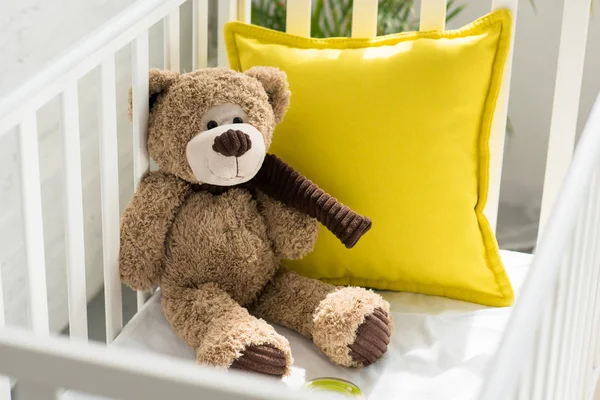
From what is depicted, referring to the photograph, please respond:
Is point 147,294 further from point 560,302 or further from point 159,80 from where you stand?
point 560,302

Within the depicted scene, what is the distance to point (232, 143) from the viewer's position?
1296mm

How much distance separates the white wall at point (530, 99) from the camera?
8.23ft

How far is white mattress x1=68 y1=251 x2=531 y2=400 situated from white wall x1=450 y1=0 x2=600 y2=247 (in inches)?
45.0

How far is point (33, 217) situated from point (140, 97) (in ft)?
0.97

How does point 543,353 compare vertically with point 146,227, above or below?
above

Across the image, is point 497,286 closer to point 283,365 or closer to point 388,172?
point 388,172

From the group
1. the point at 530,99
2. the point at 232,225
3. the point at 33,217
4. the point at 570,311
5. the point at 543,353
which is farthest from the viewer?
the point at 530,99

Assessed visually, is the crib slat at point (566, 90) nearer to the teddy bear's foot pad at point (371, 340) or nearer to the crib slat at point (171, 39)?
the teddy bear's foot pad at point (371, 340)

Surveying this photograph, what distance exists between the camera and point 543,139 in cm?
262

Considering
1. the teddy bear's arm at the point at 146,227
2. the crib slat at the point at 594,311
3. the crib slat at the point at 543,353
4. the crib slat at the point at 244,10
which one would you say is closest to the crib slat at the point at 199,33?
the crib slat at the point at 244,10

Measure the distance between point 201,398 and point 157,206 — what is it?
0.86 m

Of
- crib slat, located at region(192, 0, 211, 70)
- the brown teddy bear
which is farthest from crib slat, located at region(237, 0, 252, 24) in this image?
the brown teddy bear

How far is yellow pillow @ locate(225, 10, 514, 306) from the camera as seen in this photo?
149cm

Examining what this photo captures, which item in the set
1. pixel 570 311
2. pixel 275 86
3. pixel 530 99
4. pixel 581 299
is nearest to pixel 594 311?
pixel 581 299
